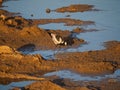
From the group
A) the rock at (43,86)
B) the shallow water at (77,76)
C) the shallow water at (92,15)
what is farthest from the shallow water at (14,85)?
the shallow water at (92,15)

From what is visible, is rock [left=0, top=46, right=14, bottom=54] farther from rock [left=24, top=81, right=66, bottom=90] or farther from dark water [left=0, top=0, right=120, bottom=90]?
rock [left=24, top=81, right=66, bottom=90]

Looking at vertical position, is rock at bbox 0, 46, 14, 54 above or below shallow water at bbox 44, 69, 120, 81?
above

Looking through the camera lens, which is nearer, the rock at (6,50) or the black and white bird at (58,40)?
the rock at (6,50)

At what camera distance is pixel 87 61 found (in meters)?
12.2

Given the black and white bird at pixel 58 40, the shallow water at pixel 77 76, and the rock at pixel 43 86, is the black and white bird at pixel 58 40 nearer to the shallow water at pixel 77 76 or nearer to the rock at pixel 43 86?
the shallow water at pixel 77 76

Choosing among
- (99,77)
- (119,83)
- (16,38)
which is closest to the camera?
(119,83)

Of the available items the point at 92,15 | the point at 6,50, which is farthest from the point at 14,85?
the point at 92,15

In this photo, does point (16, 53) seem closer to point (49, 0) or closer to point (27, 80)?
point (27, 80)

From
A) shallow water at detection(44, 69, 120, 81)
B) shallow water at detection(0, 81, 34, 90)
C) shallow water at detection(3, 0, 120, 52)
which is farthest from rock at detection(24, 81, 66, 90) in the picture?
shallow water at detection(3, 0, 120, 52)

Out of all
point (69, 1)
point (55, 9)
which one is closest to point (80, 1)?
point (69, 1)

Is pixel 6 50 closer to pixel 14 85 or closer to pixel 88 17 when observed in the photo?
pixel 14 85

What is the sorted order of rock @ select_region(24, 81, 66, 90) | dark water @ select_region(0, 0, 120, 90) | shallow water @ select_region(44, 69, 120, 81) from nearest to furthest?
rock @ select_region(24, 81, 66, 90) < shallow water @ select_region(44, 69, 120, 81) < dark water @ select_region(0, 0, 120, 90)

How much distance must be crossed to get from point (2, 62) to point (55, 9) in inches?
529

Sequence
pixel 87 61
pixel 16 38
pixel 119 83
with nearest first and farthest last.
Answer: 1. pixel 119 83
2. pixel 87 61
3. pixel 16 38
